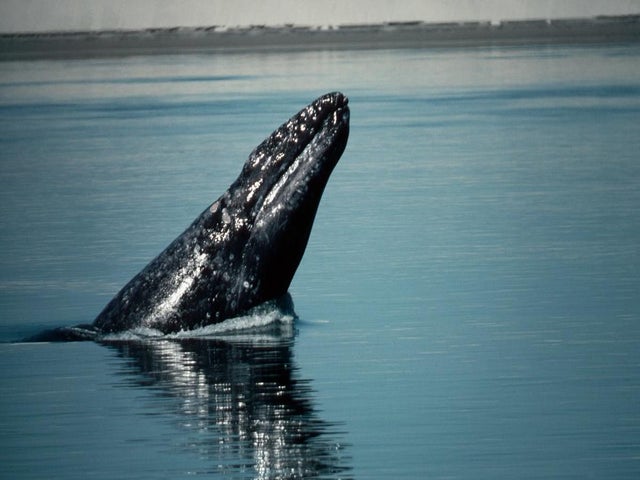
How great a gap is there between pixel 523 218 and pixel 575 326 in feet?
21.0

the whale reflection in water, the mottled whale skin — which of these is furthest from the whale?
the whale reflection in water

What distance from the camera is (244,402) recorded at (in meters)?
11.4

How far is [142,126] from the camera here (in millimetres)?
40062

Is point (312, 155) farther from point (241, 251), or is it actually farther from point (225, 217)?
point (241, 251)

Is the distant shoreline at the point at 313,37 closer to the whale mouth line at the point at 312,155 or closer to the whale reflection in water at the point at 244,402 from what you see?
the whale mouth line at the point at 312,155

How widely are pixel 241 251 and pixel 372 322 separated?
1.42 m

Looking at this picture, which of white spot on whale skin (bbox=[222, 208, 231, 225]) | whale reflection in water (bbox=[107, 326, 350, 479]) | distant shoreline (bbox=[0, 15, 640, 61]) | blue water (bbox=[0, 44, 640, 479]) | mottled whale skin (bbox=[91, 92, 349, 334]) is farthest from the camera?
distant shoreline (bbox=[0, 15, 640, 61])

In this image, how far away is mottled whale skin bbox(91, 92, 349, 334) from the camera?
1315cm

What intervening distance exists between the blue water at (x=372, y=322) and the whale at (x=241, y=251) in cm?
30

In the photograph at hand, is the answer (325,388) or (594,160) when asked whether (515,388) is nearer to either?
(325,388)

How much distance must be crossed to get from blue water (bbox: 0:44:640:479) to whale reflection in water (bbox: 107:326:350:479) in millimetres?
24

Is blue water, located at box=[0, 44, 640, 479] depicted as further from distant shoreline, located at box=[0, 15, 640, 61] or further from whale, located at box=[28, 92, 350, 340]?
distant shoreline, located at box=[0, 15, 640, 61]

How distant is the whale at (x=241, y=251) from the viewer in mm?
13148

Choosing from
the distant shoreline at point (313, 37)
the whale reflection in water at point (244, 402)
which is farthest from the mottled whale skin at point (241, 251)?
the distant shoreline at point (313, 37)
